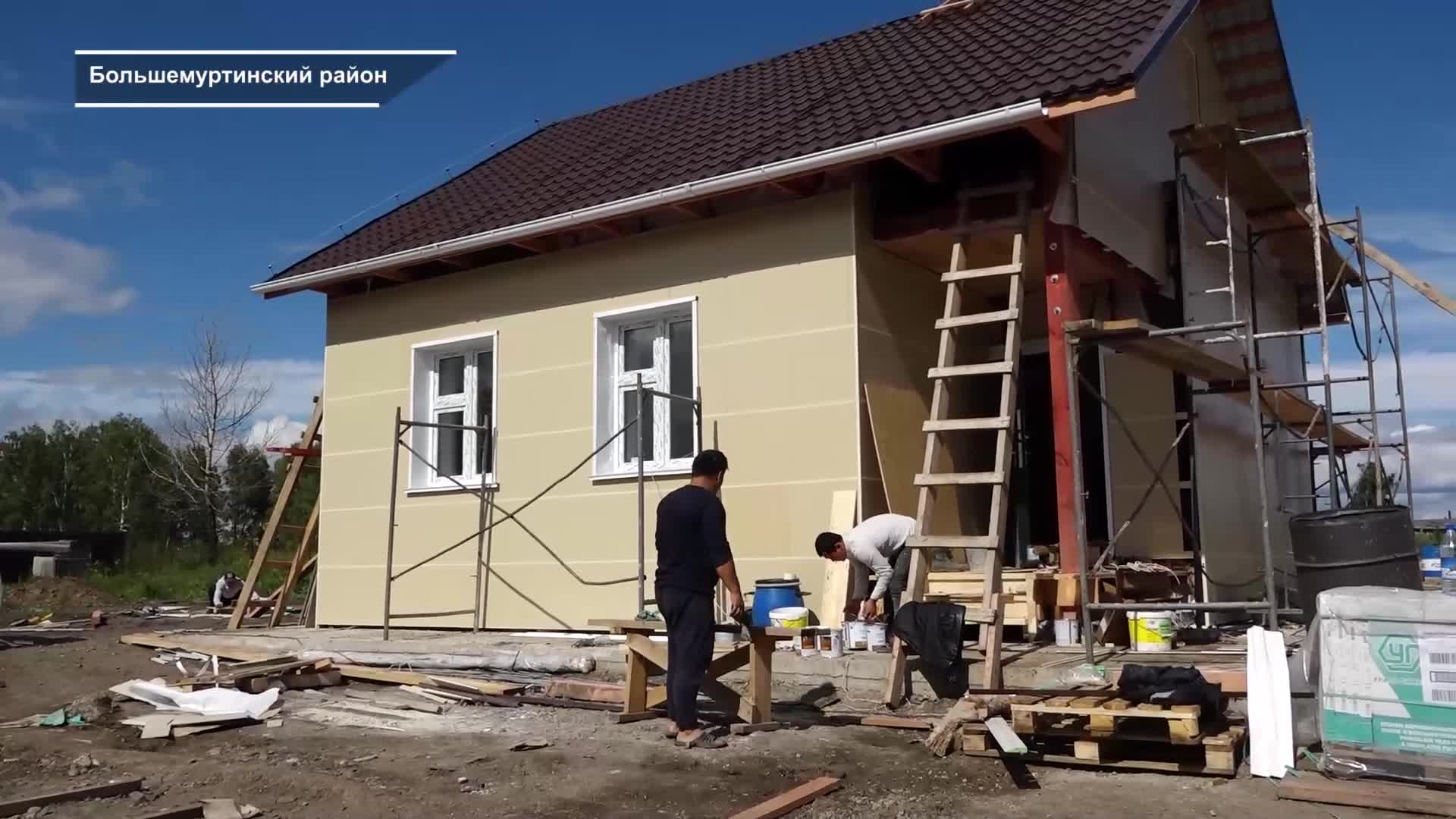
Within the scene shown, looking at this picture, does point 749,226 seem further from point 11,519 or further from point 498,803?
point 11,519

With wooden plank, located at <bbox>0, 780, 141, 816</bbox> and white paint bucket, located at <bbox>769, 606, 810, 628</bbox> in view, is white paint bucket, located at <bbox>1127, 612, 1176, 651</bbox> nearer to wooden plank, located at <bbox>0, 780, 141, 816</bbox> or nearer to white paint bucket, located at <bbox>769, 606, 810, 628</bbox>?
white paint bucket, located at <bbox>769, 606, 810, 628</bbox>

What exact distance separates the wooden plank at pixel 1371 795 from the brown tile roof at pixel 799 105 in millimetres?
4572

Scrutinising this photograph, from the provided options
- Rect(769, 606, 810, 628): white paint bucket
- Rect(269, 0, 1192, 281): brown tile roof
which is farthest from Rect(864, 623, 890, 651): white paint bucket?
Rect(269, 0, 1192, 281): brown tile roof

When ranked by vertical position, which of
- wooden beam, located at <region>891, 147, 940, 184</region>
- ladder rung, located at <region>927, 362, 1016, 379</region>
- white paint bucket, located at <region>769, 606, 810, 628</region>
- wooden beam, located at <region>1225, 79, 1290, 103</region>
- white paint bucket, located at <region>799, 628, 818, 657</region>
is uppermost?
wooden beam, located at <region>1225, 79, 1290, 103</region>

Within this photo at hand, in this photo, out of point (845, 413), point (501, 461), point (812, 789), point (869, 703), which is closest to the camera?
point (812, 789)

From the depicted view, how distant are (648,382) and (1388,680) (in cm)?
638

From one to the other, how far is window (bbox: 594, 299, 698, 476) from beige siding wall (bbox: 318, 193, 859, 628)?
0.41 ft

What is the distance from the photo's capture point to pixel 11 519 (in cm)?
4962

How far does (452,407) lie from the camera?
11242 mm

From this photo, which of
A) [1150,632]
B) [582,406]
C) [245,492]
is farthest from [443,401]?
[245,492]

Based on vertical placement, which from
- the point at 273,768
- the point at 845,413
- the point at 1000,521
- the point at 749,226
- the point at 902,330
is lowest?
the point at 273,768

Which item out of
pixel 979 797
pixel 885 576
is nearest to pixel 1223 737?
pixel 979 797

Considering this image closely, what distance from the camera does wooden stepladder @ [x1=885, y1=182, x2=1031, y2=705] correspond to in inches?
272

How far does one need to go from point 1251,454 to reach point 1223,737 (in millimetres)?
8157
